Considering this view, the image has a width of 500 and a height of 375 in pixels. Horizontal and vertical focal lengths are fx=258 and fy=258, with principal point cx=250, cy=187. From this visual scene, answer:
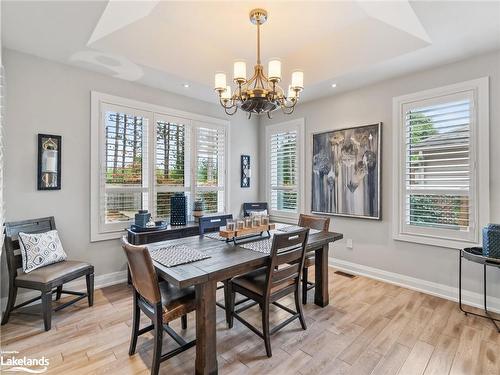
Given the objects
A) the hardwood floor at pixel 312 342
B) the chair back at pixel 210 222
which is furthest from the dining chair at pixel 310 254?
the chair back at pixel 210 222

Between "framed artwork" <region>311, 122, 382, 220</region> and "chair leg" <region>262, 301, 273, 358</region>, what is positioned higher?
"framed artwork" <region>311, 122, 382, 220</region>

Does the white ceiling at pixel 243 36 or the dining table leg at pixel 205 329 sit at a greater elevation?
the white ceiling at pixel 243 36

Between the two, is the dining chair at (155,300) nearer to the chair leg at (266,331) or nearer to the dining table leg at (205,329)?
the dining table leg at (205,329)

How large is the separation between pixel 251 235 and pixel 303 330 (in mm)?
1011

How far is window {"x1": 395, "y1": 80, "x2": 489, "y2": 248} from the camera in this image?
112 inches

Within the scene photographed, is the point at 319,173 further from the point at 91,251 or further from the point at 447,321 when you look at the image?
the point at 91,251

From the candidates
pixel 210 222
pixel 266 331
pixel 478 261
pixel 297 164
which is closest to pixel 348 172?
pixel 297 164

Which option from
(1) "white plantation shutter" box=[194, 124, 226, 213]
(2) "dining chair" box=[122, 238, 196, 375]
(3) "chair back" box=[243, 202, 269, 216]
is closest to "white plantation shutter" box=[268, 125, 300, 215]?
(3) "chair back" box=[243, 202, 269, 216]

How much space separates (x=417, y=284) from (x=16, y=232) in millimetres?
4617

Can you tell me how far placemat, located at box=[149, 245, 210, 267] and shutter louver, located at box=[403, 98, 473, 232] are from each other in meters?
2.81

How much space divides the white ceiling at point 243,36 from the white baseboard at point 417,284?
266cm

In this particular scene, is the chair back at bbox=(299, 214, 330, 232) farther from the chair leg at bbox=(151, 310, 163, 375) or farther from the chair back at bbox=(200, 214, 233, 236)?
the chair leg at bbox=(151, 310, 163, 375)

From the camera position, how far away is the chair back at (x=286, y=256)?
203 cm

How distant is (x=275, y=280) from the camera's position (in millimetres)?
2141
